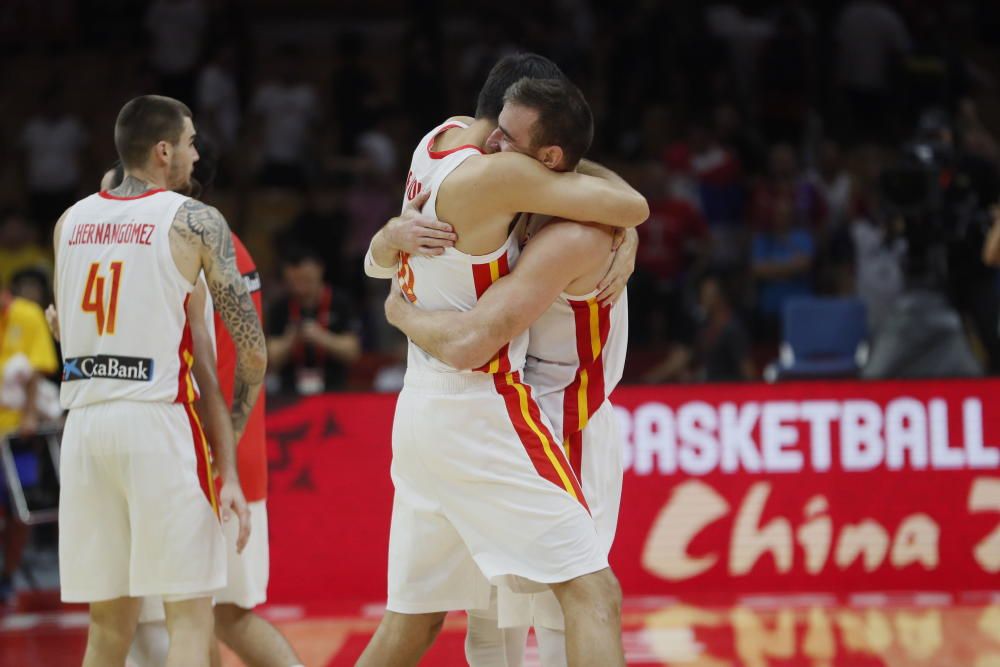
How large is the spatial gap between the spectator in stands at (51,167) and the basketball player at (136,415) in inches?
374

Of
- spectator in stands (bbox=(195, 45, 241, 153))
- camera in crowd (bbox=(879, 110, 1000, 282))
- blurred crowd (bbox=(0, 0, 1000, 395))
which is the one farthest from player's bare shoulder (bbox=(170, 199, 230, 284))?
spectator in stands (bbox=(195, 45, 241, 153))

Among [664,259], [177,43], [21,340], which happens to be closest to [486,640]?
[21,340]

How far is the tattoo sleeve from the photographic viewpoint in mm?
4668

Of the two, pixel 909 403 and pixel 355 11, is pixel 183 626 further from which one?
pixel 355 11

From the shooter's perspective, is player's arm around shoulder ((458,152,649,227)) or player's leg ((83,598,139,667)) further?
player's leg ((83,598,139,667))

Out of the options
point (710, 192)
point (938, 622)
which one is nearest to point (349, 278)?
point (710, 192)

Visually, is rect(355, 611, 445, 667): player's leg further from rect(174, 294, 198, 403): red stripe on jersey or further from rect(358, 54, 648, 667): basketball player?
rect(174, 294, 198, 403): red stripe on jersey

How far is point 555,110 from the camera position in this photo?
14.2 feet

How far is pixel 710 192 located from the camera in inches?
511

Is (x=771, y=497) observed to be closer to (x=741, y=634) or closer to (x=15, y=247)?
(x=741, y=634)

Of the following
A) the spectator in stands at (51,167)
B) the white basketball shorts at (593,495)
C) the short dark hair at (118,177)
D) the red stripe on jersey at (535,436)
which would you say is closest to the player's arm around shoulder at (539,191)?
the red stripe on jersey at (535,436)

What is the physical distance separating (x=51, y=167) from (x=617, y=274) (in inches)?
407

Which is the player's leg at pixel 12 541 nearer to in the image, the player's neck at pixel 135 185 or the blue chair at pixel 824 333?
the player's neck at pixel 135 185

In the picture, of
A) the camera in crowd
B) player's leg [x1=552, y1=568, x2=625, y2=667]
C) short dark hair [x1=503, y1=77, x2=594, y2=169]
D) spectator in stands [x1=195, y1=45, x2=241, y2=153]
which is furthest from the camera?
spectator in stands [x1=195, y1=45, x2=241, y2=153]
